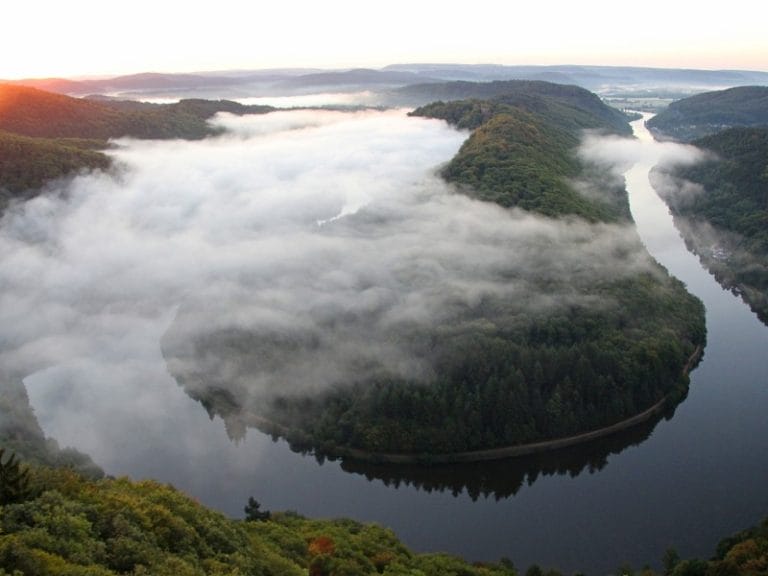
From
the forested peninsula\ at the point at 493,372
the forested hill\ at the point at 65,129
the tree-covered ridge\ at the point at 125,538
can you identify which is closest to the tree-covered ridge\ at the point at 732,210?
the forested peninsula\ at the point at 493,372

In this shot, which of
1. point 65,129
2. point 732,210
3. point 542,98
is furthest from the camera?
point 542,98

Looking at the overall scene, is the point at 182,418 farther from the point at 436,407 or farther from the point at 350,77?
the point at 350,77

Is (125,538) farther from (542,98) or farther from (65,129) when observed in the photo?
(542,98)

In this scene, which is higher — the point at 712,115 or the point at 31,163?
the point at 712,115

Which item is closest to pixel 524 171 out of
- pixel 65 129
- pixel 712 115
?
pixel 65 129

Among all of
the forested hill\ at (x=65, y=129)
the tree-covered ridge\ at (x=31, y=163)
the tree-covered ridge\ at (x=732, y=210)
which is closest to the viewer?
the tree-covered ridge\ at (x=31, y=163)

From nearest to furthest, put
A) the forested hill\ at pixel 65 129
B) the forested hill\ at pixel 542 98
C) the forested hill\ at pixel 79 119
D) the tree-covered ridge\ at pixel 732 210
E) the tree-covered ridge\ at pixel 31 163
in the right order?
1. the tree-covered ridge\ at pixel 31 163
2. the forested hill\ at pixel 65 129
3. the tree-covered ridge\ at pixel 732 210
4. the forested hill\ at pixel 79 119
5. the forested hill\ at pixel 542 98

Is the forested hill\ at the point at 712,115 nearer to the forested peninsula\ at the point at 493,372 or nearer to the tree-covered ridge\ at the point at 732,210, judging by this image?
the tree-covered ridge\ at the point at 732,210
